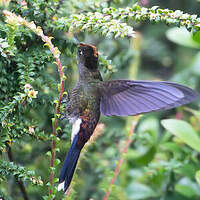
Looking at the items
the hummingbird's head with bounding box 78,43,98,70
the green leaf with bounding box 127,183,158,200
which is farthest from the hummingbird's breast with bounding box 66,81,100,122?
the green leaf with bounding box 127,183,158,200

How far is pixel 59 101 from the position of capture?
1.20 meters

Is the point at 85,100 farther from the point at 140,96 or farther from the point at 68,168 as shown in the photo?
the point at 68,168

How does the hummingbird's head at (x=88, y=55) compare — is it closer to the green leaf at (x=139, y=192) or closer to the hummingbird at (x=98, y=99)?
the hummingbird at (x=98, y=99)

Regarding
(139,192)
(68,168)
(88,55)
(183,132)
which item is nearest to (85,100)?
(88,55)

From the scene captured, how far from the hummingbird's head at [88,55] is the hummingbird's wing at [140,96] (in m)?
0.11

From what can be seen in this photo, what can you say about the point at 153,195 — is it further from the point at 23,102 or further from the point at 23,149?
the point at 23,102

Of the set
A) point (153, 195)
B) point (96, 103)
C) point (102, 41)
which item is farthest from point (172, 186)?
point (102, 41)

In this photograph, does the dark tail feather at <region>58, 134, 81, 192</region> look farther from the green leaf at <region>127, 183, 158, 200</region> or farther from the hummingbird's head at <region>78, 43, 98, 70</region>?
the green leaf at <region>127, 183, 158, 200</region>

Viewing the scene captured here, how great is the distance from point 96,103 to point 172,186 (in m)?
0.77

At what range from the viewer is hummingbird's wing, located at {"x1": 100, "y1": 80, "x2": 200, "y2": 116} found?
142 cm

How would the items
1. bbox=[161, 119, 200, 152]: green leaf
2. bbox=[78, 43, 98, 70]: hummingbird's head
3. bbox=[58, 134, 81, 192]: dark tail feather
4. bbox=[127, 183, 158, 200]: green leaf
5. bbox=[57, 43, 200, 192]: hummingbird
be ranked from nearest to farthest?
bbox=[58, 134, 81, 192]: dark tail feather, bbox=[57, 43, 200, 192]: hummingbird, bbox=[78, 43, 98, 70]: hummingbird's head, bbox=[161, 119, 200, 152]: green leaf, bbox=[127, 183, 158, 200]: green leaf

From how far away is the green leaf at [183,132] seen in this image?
5.81 ft

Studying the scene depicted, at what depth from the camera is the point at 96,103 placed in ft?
5.48

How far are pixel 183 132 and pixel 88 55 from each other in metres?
0.64
